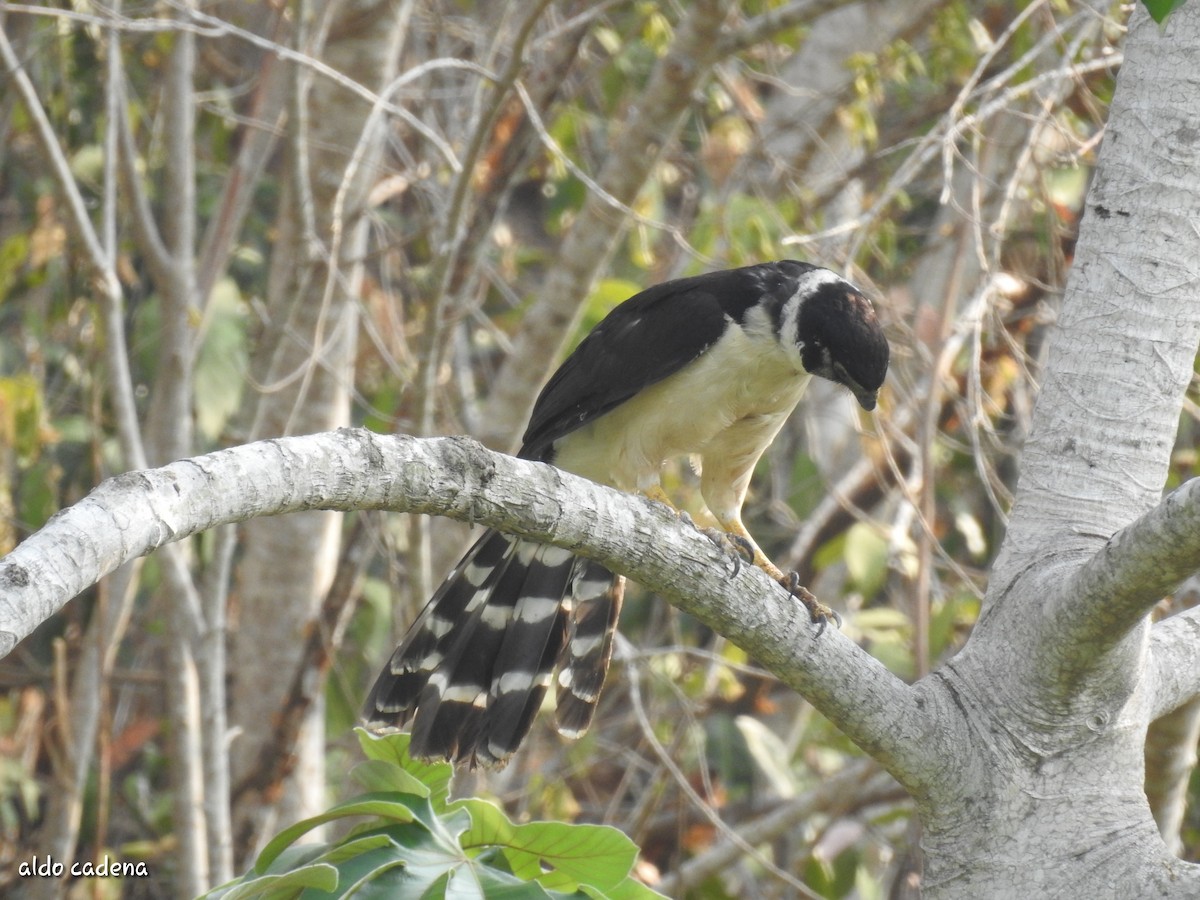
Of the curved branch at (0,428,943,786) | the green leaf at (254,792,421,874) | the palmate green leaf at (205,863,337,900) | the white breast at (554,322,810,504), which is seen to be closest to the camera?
the curved branch at (0,428,943,786)

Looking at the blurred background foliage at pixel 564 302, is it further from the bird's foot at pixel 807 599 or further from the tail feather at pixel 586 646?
the tail feather at pixel 586 646

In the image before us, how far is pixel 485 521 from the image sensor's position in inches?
83.8

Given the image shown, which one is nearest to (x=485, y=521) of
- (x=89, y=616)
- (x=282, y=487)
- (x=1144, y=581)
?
(x=282, y=487)

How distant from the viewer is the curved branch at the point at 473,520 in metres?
1.47

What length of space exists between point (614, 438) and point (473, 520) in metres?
1.70

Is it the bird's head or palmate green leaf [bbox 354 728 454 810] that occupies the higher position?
the bird's head

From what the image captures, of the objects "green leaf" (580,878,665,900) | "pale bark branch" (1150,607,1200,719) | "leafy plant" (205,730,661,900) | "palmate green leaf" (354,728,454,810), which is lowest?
"green leaf" (580,878,665,900)

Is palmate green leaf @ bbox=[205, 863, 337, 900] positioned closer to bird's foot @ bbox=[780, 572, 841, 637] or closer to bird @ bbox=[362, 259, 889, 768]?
bird @ bbox=[362, 259, 889, 768]

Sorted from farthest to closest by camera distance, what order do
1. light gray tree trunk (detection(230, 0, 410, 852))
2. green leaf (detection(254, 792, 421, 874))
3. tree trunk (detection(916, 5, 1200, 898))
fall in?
light gray tree trunk (detection(230, 0, 410, 852)) → tree trunk (detection(916, 5, 1200, 898)) → green leaf (detection(254, 792, 421, 874))

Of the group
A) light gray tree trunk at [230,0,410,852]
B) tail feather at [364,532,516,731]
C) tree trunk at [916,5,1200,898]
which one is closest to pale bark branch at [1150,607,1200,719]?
tree trunk at [916,5,1200,898]

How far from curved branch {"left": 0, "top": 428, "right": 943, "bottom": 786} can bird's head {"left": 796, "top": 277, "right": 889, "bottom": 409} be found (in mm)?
997

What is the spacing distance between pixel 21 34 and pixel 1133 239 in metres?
4.53

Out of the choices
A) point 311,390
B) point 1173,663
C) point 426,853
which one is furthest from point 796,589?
point 311,390

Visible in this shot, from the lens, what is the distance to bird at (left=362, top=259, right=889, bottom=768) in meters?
3.35
